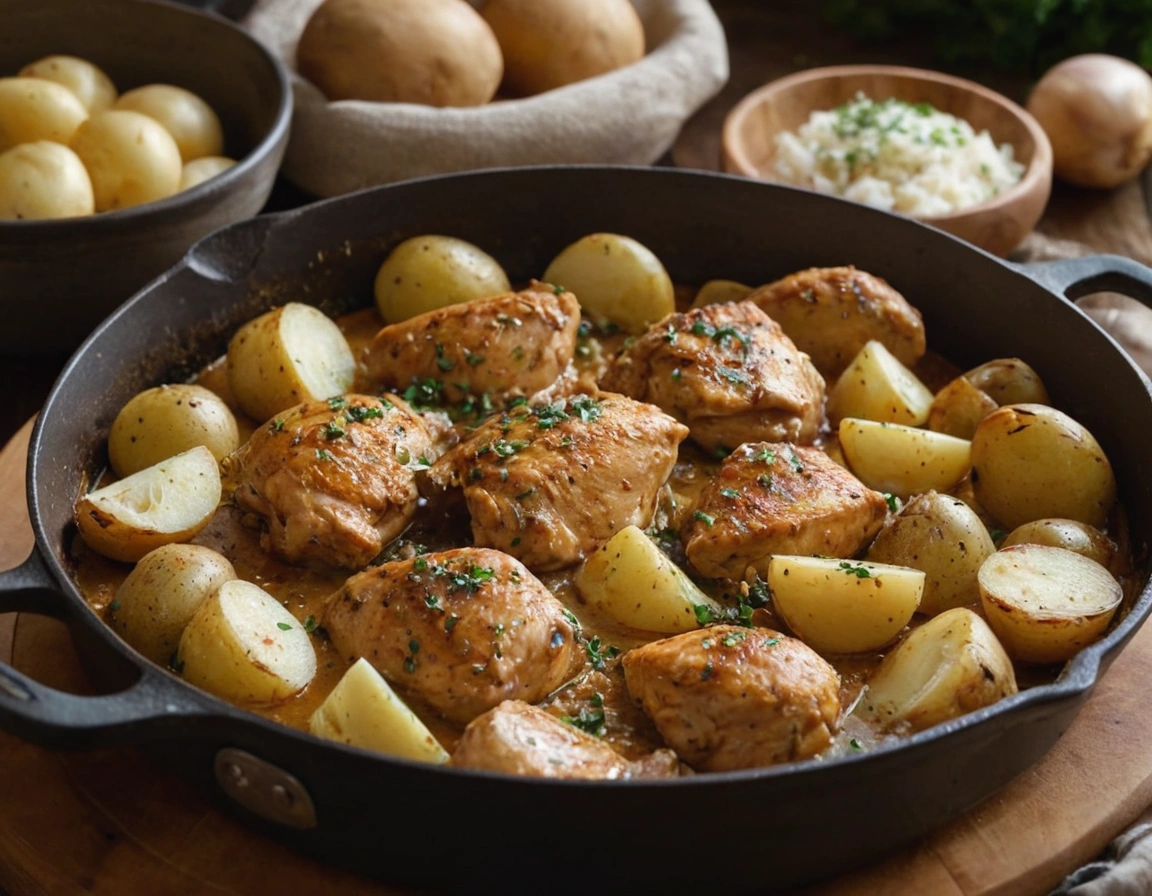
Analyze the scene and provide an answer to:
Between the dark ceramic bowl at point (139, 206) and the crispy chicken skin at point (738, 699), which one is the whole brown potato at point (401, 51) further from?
the crispy chicken skin at point (738, 699)

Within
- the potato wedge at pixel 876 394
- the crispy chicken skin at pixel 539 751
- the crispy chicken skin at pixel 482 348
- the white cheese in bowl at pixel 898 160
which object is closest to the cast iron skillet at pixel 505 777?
the crispy chicken skin at pixel 539 751

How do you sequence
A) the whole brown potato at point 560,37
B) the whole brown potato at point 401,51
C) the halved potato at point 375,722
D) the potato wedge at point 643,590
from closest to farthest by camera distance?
the halved potato at point 375,722
the potato wedge at point 643,590
the whole brown potato at point 401,51
the whole brown potato at point 560,37

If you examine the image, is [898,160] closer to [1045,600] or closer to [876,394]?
[876,394]

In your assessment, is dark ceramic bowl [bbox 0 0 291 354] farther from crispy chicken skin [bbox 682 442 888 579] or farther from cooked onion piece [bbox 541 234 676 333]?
crispy chicken skin [bbox 682 442 888 579]

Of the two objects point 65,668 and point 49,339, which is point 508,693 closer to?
point 65,668

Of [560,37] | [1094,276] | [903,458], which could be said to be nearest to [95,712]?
[903,458]

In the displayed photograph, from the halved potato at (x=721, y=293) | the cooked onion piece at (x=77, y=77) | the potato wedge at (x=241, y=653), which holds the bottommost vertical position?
the potato wedge at (x=241, y=653)
